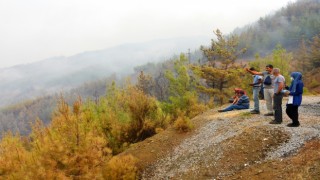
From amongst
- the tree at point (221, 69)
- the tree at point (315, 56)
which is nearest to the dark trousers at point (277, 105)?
the tree at point (221, 69)

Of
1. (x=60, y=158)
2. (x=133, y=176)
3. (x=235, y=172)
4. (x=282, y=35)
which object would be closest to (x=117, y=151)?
(x=133, y=176)

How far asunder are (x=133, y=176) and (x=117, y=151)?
4.45 metres

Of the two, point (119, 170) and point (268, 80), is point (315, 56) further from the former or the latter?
point (119, 170)

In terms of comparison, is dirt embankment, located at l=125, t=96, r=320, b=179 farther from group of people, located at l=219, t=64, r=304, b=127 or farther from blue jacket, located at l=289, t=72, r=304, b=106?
blue jacket, located at l=289, t=72, r=304, b=106

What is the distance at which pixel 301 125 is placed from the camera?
1175cm

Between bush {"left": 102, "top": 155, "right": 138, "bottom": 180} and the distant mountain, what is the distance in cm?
8852

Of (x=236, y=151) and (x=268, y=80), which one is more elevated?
(x=268, y=80)

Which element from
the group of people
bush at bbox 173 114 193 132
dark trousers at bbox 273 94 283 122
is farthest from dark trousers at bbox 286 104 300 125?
bush at bbox 173 114 193 132

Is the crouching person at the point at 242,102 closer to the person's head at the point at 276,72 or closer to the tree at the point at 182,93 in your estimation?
the person's head at the point at 276,72

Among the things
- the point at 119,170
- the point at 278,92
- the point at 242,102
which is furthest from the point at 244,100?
the point at 119,170

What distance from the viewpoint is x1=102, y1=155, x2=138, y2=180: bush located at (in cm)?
1110

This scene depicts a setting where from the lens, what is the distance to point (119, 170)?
1118 cm

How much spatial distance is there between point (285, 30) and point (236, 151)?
128987 millimetres

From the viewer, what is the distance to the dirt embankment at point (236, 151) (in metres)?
9.16
